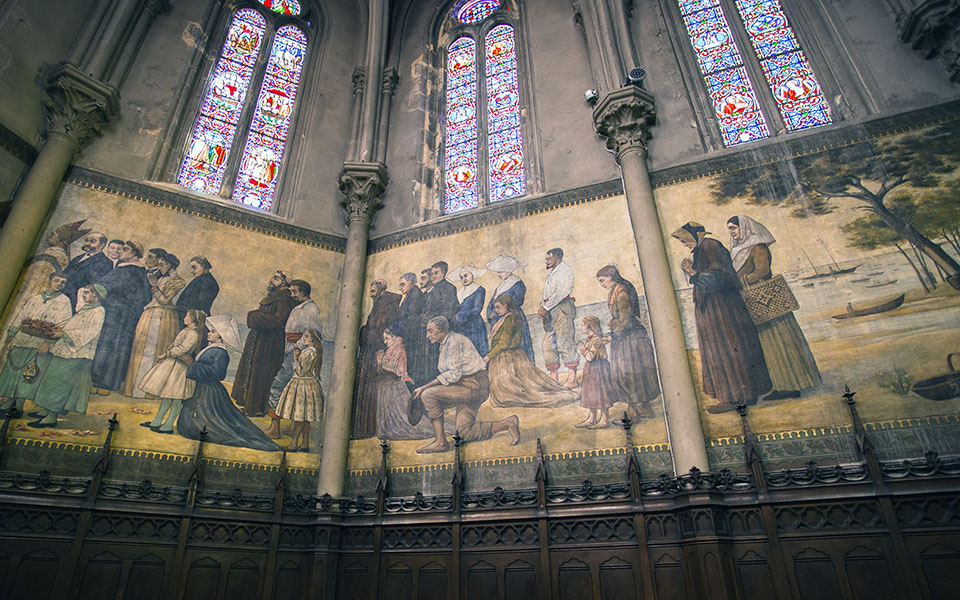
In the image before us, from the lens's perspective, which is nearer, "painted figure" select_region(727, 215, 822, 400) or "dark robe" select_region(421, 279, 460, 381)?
"painted figure" select_region(727, 215, 822, 400)

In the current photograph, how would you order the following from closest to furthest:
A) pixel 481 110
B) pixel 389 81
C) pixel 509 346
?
pixel 509 346 < pixel 481 110 < pixel 389 81

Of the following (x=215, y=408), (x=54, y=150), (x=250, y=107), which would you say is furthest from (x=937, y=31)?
(x=54, y=150)

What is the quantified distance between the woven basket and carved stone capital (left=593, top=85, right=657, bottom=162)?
3.08 m

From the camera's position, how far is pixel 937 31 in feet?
29.9

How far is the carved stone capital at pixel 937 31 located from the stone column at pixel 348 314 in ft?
30.9

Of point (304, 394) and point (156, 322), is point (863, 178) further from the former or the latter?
point (156, 322)

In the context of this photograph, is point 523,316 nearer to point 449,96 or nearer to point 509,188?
point 509,188

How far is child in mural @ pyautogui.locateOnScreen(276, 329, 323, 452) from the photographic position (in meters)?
9.89

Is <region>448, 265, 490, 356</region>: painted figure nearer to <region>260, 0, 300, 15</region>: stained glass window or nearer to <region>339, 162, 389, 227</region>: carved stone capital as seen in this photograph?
<region>339, 162, 389, 227</region>: carved stone capital

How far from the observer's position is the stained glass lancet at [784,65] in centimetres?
1002

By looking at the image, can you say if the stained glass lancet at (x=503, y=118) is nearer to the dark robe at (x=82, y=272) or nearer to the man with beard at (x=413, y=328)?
the man with beard at (x=413, y=328)

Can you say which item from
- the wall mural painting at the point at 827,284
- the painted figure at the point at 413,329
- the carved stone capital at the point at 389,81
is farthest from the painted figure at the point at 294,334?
the wall mural painting at the point at 827,284

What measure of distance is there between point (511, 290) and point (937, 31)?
7.69 metres

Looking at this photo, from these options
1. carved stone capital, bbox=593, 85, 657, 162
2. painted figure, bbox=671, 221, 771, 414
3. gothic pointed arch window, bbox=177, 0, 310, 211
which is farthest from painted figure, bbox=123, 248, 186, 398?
painted figure, bbox=671, 221, 771, 414
